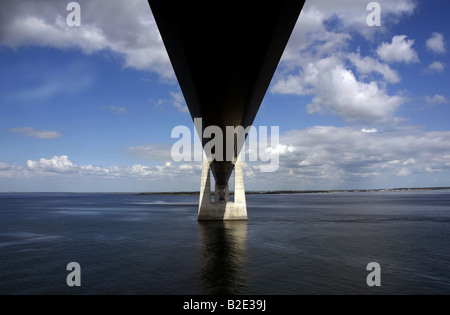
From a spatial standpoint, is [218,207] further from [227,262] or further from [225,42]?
[225,42]

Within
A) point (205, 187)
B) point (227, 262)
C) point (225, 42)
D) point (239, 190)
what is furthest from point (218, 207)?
point (225, 42)

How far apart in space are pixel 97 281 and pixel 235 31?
16583mm

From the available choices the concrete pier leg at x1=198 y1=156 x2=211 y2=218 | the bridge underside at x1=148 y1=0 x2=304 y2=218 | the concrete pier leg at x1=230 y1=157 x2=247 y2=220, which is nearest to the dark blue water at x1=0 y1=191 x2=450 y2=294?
the concrete pier leg at x1=230 y1=157 x2=247 y2=220

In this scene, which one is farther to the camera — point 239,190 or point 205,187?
point 205,187

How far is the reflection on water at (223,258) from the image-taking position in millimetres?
17756

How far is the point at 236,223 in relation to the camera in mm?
46469

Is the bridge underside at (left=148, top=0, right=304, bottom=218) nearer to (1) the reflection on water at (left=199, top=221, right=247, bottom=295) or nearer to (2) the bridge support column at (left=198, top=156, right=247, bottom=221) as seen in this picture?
(1) the reflection on water at (left=199, top=221, right=247, bottom=295)

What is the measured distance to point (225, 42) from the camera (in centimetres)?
998

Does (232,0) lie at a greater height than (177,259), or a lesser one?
greater

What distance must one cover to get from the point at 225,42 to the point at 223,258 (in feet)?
61.8

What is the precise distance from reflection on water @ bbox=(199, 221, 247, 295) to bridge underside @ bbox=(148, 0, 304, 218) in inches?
400
